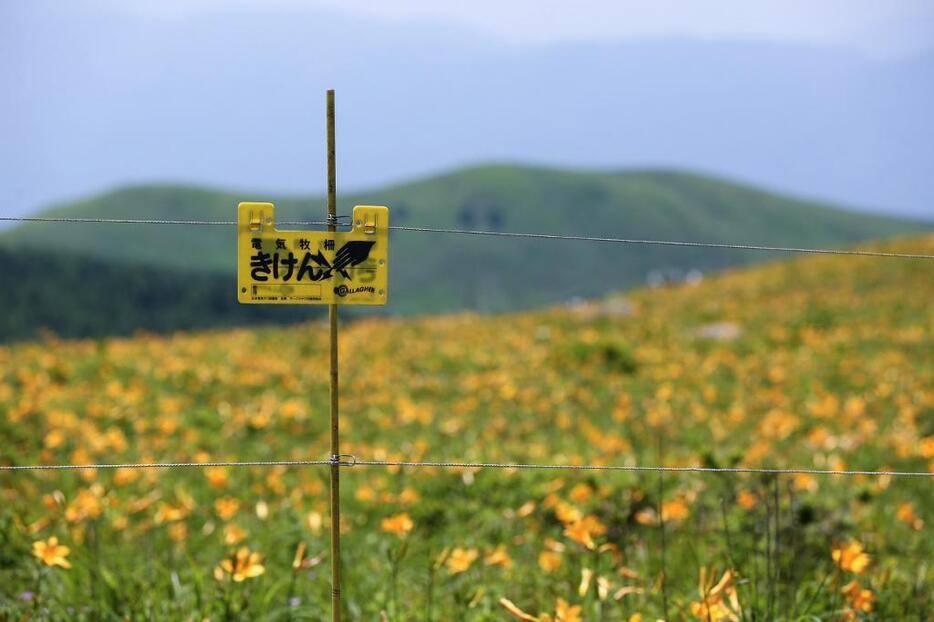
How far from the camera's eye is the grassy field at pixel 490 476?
3.57 metres

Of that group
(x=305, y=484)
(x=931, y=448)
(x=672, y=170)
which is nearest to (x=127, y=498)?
(x=305, y=484)

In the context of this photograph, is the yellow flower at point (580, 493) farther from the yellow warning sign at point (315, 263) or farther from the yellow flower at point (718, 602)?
the yellow warning sign at point (315, 263)

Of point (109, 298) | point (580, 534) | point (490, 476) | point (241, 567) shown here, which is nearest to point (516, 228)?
point (109, 298)

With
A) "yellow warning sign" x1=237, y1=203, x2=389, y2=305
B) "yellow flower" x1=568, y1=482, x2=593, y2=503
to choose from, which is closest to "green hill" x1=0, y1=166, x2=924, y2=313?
"yellow flower" x1=568, y1=482, x2=593, y2=503

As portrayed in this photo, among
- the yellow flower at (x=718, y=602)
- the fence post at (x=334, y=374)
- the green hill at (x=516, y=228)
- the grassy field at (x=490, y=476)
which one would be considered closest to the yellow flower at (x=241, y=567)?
the grassy field at (x=490, y=476)

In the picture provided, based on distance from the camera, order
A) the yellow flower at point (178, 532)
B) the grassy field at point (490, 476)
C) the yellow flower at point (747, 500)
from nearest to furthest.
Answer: the grassy field at point (490, 476) → the yellow flower at point (747, 500) → the yellow flower at point (178, 532)

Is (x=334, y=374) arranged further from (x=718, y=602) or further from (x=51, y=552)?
(x=718, y=602)

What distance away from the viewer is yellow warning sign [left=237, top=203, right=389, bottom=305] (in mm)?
2562

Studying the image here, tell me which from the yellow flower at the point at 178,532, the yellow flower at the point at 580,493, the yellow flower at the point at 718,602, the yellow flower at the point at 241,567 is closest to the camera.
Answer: the yellow flower at the point at 718,602

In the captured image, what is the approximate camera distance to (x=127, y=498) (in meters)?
5.61

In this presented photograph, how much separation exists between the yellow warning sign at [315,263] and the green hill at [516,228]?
377 ft

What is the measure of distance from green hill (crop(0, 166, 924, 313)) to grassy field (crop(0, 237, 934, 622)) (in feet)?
349

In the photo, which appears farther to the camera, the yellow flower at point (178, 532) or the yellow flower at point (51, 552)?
the yellow flower at point (178, 532)

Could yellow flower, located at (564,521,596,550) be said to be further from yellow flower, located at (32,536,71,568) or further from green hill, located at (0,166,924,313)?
Result: green hill, located at (0,166,924,313)
